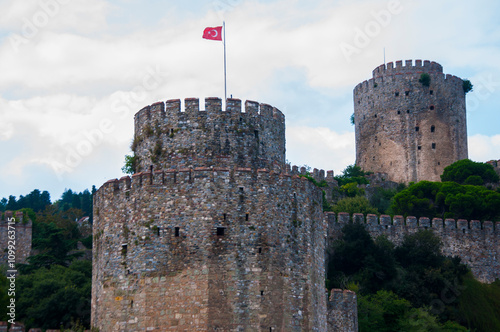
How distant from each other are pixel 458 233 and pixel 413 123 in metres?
21.1

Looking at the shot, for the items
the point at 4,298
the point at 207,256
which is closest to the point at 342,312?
the point at 207,256

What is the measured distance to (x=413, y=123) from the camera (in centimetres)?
7394

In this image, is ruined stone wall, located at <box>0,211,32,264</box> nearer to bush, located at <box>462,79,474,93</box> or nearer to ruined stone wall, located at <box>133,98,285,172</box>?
ruined stone wall, located at <box>133,98,285,172</box>

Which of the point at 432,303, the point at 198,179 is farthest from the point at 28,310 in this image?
the point at 432,303

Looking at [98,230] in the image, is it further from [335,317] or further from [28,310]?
[335,317]

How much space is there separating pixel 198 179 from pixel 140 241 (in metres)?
3.01

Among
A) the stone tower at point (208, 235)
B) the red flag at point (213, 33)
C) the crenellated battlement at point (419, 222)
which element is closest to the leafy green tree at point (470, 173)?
the crenellated battlement at point (419, 222)

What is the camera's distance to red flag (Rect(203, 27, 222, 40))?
36750mm

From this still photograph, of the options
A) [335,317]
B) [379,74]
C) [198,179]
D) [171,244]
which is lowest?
[335,317]

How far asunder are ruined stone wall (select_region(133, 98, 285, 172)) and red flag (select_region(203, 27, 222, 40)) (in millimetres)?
4034

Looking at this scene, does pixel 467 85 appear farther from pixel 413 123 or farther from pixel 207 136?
pixel 207 136

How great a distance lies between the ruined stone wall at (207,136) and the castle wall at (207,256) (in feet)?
4.55

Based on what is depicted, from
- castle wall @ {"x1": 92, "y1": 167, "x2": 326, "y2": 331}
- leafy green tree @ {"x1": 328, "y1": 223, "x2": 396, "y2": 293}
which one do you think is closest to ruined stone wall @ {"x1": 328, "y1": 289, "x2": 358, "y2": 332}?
castle wall @ {"x1": 92, "y1": 167, "x2": 326, "y2": 331}

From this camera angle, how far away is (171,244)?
31047 mm
